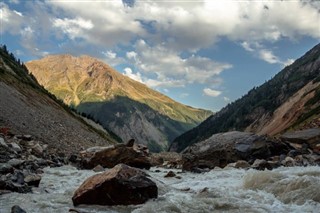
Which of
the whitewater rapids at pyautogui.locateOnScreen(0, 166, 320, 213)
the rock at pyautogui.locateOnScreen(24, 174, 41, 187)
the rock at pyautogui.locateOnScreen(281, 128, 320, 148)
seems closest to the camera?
the whitewater rapids at pyautogui.locateOnScreen(0, 166, 320, 213)

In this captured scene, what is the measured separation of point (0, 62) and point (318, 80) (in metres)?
118

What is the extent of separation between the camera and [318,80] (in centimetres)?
15800

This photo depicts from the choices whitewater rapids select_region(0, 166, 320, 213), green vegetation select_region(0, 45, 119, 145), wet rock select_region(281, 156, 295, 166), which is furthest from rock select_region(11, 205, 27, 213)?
green vegetation select_region(0, 45, 119, 145)

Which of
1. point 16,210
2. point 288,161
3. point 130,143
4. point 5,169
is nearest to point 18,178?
point 5,169

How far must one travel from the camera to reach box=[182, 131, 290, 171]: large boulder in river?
38031 millimetres

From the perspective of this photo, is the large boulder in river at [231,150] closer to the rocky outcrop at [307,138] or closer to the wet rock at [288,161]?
the wet rock at [288,161]

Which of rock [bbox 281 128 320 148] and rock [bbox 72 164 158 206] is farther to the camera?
rock [bbox 281 128 320 148]

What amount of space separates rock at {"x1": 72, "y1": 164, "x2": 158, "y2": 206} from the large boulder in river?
18.6 m

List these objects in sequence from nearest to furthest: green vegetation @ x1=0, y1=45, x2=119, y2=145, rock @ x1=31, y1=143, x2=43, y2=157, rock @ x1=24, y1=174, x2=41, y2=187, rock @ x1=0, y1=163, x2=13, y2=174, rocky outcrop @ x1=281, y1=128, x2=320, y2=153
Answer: rock @ x1=24, y1=174, x2=41, y2=187, rock @ x1=0, y1=163, x2=13, y2=174, rock @ x1=31, y1=143, x2=43, y2=157, rocky outcrop @ x1=281, y1=128, x2=320, y2=153, green vegetation @ x1=0, y1=45, x2=119, y2=145

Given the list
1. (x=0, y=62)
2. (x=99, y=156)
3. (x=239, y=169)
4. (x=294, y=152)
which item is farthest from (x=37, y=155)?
(x=0, y=62)

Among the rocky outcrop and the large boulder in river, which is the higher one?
the rocky outcrop

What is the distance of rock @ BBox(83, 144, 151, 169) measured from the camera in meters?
38.8

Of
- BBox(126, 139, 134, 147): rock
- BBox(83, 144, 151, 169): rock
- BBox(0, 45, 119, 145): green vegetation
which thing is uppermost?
BBox(0, 45, 119, 145): green vegetation

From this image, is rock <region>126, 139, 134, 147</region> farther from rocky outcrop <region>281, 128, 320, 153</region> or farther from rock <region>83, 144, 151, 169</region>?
rocky outcrop <region>281, 128, 320, 153</region>
